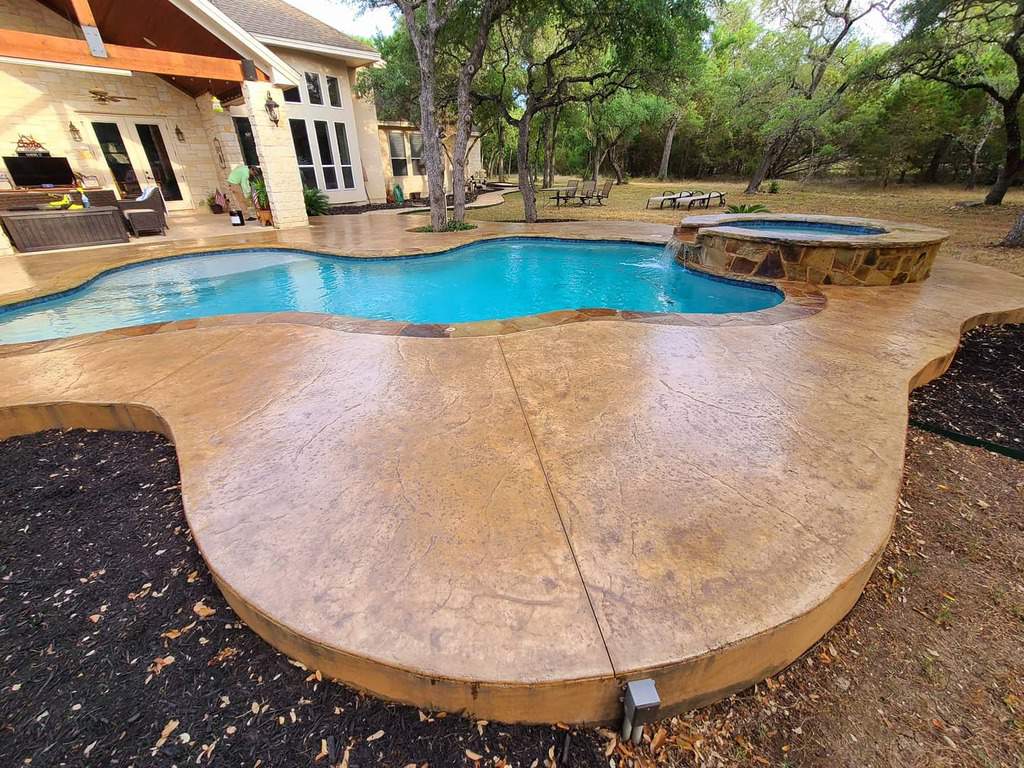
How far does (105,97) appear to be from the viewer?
9734 mm

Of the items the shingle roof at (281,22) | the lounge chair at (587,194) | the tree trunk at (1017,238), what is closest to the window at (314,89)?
the shingle roof at (281,22)

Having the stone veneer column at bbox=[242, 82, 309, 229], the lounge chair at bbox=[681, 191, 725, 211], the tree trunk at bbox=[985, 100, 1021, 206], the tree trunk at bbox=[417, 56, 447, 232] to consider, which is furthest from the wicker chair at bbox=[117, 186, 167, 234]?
the tree trunk at bbox=[985, 100, 1021, 206]

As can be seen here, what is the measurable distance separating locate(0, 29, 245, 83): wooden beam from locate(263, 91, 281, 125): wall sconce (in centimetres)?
83

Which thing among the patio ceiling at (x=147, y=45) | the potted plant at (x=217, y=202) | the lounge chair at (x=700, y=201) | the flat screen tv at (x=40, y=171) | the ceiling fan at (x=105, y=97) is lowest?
the lounge chair at (x=700, y=201)

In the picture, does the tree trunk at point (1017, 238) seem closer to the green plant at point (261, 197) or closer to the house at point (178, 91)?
the house at point (178, 91)

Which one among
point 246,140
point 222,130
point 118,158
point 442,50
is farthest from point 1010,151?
point 118,158

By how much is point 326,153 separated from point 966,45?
17.0 meters

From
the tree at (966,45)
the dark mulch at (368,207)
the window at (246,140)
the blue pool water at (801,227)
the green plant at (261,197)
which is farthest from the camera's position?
the dark mulch at (368,207)

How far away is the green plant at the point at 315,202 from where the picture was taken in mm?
12352

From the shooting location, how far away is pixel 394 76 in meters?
A: 13.0

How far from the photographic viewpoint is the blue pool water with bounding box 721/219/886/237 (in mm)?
Answer: 7046

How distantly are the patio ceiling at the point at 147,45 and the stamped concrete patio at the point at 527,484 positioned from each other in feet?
20.3

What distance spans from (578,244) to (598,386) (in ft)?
21.1

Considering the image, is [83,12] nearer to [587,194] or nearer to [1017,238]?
[587,194]
